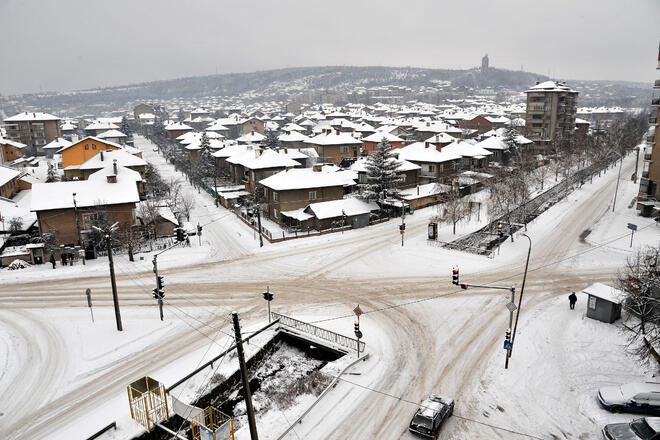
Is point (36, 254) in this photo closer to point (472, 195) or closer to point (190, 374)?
point (190, 374)

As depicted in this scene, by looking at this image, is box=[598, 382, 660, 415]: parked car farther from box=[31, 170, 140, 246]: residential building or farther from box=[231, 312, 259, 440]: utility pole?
box=[31, 170, 140, 246]: residential building

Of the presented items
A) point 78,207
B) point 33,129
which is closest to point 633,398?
point 78,207

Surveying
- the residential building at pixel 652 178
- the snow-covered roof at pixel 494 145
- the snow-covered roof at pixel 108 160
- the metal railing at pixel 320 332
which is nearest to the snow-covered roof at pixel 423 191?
the residential building at pixel 652 178

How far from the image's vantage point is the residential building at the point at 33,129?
4417 inches

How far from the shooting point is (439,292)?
1239 inches

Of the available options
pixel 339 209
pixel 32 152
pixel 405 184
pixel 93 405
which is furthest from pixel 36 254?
pixel 32 152

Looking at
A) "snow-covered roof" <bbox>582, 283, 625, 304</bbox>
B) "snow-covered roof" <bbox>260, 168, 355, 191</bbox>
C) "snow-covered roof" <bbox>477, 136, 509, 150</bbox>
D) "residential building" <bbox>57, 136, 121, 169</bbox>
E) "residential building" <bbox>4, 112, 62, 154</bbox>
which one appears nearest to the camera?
"snow-covered roof" <bbox>582, 283, 625, 304</bbox>

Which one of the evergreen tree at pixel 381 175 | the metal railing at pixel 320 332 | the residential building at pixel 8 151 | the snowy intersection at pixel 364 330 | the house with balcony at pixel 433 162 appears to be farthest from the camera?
the residential building at pixel 8 151

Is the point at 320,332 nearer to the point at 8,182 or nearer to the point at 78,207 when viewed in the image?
the point at 78,207

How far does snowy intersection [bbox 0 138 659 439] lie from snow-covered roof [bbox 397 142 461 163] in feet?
77.5

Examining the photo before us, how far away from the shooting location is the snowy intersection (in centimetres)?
1906

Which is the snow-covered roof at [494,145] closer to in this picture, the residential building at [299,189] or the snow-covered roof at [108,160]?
the residential building at [299,189]

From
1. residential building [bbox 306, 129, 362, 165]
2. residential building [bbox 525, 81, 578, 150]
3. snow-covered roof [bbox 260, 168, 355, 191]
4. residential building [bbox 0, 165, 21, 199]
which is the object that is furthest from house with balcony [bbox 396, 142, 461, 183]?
residential building [bbox 0, 165, 21, 199]

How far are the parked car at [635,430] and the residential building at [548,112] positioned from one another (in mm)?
95211
